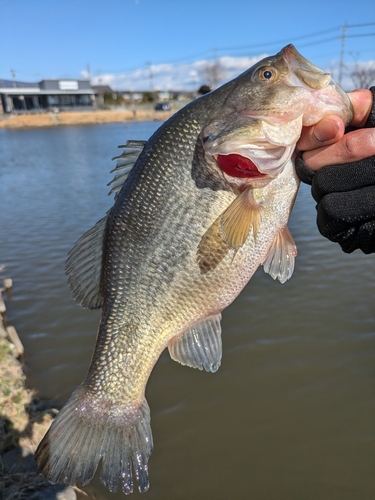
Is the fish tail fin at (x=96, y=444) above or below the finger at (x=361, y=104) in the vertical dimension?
below

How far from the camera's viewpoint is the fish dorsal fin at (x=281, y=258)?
7.91 feet

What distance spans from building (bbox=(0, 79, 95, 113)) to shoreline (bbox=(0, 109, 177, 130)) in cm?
600

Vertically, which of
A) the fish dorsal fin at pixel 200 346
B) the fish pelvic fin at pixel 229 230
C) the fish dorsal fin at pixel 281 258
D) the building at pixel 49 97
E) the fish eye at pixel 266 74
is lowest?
the fish dorsal fin at pixel 200 346

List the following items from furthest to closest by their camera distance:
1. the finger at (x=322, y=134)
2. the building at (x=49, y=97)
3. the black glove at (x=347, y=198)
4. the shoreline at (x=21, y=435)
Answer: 1. the building at (x=49, y=97)
2. the shoreline at (x=21, y=435)
3. the black glove at (x=347, y=198)
4. the finger at (x=322, y=134)

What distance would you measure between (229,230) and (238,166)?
0.35 metres

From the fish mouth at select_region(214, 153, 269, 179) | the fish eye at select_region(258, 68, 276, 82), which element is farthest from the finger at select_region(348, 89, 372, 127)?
the fish mouth at select_region(214, 153, 269, 179)

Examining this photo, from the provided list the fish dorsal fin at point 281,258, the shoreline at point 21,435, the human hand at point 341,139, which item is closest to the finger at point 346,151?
the human hand at point 341,139

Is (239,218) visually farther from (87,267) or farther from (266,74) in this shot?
(87,267)

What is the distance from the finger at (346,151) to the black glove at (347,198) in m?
0.03

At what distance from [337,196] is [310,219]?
912cm

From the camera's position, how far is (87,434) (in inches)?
86.4

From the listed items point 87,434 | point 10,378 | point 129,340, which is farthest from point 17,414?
point 129,340

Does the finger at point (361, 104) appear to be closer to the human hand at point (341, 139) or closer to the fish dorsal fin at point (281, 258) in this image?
the human hand at point (341, 139)

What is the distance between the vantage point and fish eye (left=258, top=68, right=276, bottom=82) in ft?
6.92
